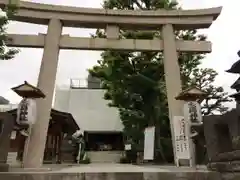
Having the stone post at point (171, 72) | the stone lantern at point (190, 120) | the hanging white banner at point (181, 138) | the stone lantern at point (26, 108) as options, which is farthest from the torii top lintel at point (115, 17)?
the hanging white banner at point (181, 138)

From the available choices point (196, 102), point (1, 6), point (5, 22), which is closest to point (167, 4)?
point (196, 102)

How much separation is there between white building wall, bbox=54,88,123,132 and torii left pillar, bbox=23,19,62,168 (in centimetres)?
1326

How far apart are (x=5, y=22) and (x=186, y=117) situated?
21.1ft

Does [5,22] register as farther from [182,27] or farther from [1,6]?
[182,27]

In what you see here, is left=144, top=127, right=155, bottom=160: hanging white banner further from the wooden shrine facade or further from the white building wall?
the white building wall

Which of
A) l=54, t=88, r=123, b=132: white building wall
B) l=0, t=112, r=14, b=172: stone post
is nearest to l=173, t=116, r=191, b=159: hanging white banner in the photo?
l=0, t=112, r=14, b=172: stone post

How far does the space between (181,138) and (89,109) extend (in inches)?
591

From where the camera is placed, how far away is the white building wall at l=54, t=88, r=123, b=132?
23.8m

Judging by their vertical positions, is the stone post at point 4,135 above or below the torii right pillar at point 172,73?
below

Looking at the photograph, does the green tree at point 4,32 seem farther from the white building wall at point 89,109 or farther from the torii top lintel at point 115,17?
→ the white building wall at point 89,109

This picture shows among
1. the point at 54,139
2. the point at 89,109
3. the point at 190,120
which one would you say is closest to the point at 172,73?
the point at 190,120

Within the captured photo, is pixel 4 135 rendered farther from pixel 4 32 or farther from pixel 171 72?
pixel 171 72

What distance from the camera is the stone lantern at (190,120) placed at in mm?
9898

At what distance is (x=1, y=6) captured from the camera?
10.4 metres
